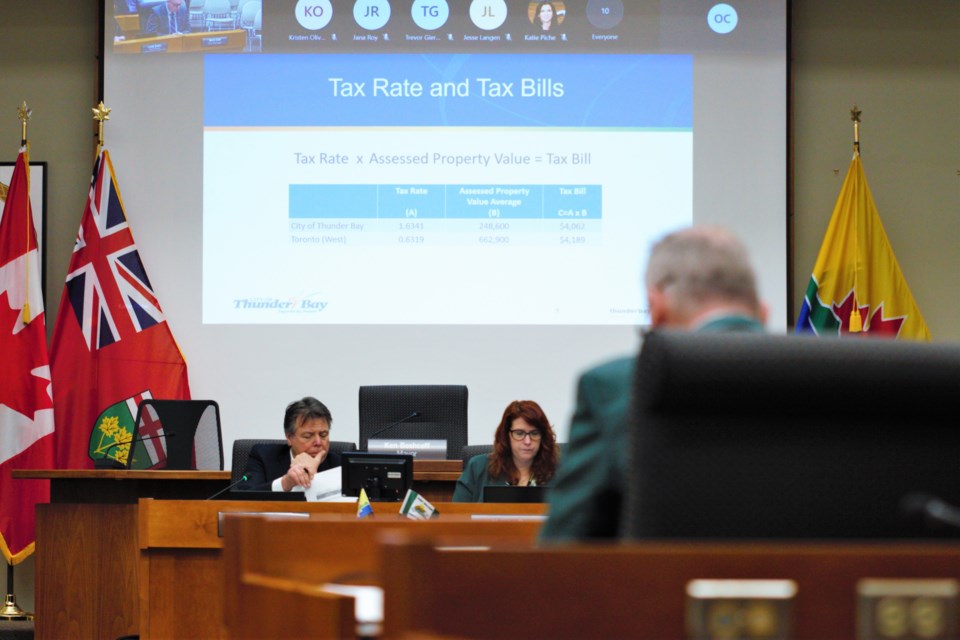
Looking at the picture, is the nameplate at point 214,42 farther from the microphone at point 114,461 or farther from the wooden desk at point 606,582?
the wooden desk at point 606,582

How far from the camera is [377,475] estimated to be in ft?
12.4

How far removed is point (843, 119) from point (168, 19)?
396 centimetres

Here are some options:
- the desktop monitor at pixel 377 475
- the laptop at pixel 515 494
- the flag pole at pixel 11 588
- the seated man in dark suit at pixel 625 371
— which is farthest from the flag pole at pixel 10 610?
the seated man in dark suit at pixel 625 371

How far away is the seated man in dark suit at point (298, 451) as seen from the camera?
4.75 metres

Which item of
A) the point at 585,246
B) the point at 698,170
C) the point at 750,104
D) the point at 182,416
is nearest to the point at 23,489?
the point at 182,416

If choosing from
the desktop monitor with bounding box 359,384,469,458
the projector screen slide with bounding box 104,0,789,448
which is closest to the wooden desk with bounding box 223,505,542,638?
the desktop monitor with bounding box 359,384,469,458

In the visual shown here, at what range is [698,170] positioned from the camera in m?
6.52

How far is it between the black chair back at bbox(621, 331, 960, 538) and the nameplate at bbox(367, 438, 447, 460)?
3995 mm

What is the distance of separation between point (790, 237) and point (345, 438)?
9.17 ft

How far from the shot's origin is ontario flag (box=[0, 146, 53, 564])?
19.6ft

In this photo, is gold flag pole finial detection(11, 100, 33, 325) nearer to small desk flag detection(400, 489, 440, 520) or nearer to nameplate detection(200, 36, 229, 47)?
nameplate detection(200, 36, 229, 47)

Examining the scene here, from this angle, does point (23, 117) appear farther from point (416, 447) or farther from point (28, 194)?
point (416, 447)

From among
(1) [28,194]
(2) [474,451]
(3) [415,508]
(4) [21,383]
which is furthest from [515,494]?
(1) [28,194]

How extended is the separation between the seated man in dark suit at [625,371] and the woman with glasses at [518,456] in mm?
2899
